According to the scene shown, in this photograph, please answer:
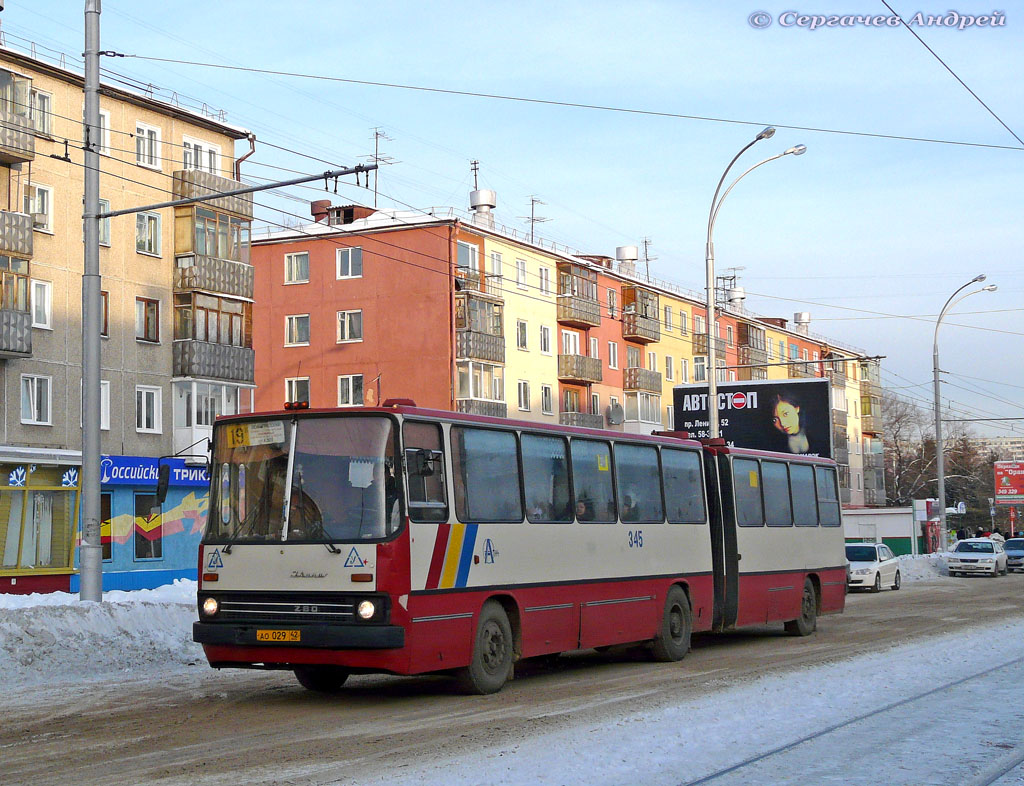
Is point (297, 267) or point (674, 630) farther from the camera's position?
point (297, 267)

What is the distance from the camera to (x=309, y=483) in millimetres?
12352

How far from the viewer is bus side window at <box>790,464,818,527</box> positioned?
838 inches

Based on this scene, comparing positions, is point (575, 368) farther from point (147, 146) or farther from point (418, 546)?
point (418, 546)

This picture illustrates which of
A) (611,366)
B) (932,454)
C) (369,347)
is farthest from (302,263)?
(932,454)

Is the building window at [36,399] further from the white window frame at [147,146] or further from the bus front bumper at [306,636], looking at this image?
the bus front bumper at [306,636]

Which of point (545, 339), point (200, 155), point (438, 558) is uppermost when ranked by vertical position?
point (200, 155)

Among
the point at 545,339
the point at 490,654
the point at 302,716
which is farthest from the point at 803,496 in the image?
the point at 545,339

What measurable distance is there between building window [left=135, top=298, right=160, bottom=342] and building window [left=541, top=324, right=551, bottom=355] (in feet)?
71.1

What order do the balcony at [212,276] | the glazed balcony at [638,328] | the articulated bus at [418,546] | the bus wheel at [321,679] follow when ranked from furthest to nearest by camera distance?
1. the glazed balcony at [638,328]
2. the balcony at [212,276]
3. the bus wheel at [321,679]
4. the articulated bus at [418,546]

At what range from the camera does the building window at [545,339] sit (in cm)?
5762

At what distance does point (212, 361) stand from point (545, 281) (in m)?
21.6

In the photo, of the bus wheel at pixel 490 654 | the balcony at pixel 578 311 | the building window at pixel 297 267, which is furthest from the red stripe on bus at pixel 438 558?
the balcony at pixel 578 311

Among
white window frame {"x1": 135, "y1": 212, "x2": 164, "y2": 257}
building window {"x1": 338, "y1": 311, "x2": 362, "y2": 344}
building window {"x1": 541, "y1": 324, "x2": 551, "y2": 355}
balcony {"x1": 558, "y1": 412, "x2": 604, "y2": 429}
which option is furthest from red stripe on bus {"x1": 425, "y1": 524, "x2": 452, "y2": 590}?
building window {"x1": 541, "y1": 324, "x2": 551, "y2": 355}

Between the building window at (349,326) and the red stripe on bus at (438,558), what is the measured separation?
135ft
